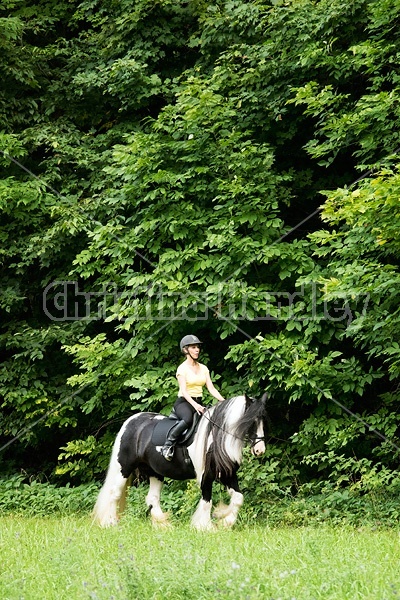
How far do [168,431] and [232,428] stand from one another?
1.05 m

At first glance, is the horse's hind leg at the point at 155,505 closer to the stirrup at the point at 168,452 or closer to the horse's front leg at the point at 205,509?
the horse's front leg at the point at 205,509

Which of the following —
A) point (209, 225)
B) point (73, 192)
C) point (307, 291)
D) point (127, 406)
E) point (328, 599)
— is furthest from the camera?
point (73, 192)

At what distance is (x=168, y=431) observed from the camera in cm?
967

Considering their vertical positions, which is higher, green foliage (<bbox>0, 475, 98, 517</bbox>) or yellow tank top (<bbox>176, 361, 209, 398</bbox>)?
yellow tank top (<bbox>176, 361, 209, 398</bbox>)

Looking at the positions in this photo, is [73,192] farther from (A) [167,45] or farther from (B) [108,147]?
(A) [167,45]

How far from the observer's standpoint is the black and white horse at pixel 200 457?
886cm

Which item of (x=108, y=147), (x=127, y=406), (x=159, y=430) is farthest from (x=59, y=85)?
(x=159, y=430)

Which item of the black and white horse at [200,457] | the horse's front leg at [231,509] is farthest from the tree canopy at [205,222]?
the horse's front leg at [231,509]

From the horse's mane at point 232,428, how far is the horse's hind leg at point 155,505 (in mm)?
1052

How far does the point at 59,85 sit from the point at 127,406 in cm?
609

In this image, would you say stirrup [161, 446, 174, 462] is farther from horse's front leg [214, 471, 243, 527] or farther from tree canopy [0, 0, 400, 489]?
tree canopy [0, 0, 400, 489]

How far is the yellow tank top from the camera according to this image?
9.35 metres

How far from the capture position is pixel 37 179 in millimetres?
14703

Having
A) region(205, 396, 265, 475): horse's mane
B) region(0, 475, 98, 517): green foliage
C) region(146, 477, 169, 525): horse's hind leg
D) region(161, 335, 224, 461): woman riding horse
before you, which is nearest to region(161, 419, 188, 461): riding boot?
region(161, 335, 224, 461): woman riding horse
